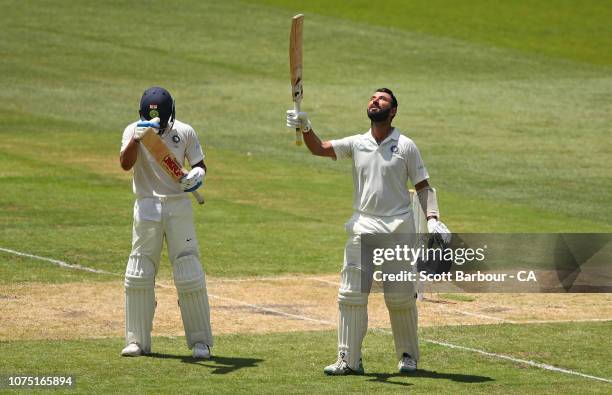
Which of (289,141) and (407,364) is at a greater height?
(289,141)

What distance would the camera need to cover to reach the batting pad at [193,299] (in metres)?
12.3

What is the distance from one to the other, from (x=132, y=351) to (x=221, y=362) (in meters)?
0.81

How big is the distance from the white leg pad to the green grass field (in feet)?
1.01

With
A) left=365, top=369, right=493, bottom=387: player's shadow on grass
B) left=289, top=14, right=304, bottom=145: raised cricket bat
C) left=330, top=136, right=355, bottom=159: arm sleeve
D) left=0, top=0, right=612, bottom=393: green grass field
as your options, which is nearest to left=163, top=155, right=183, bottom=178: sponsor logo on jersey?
left=289, top=14, right=304, bottom=145: raised cricket bat

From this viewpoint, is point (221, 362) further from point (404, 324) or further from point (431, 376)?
point (431, 376)

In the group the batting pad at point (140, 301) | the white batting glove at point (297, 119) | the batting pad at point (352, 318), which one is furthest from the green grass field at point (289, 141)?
the white batting glove at point (297, 119)

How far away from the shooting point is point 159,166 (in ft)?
40.2

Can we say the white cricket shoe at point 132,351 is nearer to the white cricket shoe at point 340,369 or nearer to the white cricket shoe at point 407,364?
the white cricket shoe at point 340,369

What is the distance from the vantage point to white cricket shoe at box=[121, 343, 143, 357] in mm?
12117

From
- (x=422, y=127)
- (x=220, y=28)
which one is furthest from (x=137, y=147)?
(x=220, y=28)

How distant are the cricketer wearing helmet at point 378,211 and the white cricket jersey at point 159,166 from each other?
1.23 meters

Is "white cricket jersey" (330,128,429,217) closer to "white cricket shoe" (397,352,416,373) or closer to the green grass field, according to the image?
"white cricket shoe" (397,352,416,373)

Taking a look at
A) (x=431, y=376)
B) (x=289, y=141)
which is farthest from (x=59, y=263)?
(x=289, y=141)

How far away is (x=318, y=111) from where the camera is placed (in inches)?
1309
